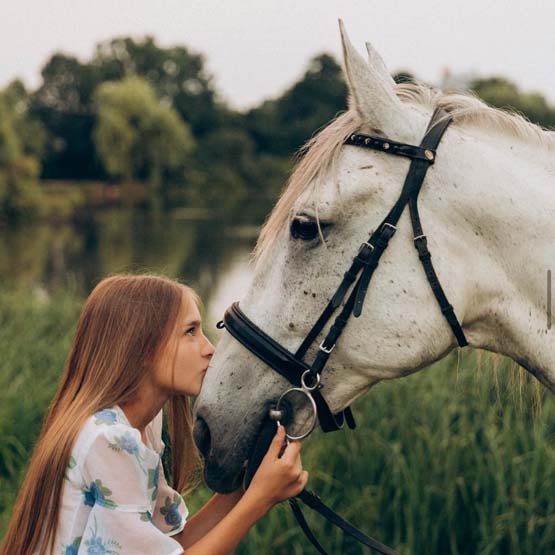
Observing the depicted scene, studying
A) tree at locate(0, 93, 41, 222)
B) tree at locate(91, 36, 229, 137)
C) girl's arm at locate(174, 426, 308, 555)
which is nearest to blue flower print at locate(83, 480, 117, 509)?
girl's arm at locate(174, 426, 308, 555)

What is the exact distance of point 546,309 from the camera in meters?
1.95

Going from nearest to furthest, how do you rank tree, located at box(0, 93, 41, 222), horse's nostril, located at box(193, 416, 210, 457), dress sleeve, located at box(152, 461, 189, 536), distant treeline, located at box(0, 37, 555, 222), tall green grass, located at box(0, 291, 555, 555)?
1. horse's nostril, located at box(193, 416, 210, 457)
2. dress sleeve, located at box(152, 461, 189, 536)
3. tall green grass, located at box(0, 291, 555, 555)
4. tree, located at box(0, 93, 41, 222)
5. distant treeline, located at box(0, 37, 555, 222)

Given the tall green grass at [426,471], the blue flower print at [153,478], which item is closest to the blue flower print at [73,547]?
the blue flower print at [153,478]

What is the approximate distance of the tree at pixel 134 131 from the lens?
5097cm

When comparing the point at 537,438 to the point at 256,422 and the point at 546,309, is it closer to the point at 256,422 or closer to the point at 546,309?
the point at 546,309

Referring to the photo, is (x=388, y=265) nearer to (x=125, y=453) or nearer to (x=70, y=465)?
(x=125, y=453)

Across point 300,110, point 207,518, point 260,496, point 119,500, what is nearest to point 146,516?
point 119,500

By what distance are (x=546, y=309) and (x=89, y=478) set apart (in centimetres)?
131

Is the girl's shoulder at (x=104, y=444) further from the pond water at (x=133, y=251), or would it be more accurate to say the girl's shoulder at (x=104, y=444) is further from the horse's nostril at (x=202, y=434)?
the pond water at (x=133, y=251)

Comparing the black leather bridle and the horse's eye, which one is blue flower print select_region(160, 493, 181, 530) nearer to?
the black leather bridle

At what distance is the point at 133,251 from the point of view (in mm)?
24297

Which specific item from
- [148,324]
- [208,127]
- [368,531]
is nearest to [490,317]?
[148,324]

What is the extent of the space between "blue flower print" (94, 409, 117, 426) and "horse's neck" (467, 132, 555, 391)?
1034mm

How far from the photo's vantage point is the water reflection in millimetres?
16750
